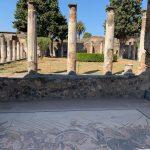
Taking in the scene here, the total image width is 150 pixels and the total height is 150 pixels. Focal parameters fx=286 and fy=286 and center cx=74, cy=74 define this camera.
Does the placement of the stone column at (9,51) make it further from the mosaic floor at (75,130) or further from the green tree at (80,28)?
the green tree at (80,28)

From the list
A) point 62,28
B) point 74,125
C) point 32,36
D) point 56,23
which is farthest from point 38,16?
point 74,125

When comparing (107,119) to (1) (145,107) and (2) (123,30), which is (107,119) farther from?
(2) (123,30)

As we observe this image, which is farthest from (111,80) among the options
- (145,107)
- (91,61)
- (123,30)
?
(123,30)

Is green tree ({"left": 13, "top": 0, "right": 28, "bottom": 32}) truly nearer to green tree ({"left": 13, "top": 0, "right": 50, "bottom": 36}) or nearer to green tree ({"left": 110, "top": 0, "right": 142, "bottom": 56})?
green tree ({"left": 13, "top": 0, "right": 50, "bottom": 36})

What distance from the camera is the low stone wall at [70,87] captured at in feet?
30.6

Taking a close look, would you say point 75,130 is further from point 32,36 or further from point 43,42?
point 43,42

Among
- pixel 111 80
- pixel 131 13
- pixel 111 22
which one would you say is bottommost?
pixel 111 80

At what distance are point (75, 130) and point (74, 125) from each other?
0.36 m

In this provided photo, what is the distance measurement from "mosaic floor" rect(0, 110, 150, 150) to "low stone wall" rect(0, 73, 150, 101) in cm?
188

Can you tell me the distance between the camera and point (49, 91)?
9625 millimetres

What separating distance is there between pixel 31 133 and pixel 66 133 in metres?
0.74

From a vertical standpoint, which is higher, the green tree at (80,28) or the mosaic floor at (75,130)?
the green tree at (80,28)

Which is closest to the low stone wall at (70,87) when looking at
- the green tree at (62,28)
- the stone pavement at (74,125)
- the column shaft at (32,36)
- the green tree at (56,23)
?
the stone pavement at (74,125)

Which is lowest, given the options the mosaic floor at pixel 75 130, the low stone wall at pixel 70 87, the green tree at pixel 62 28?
the mosaic floor at pixel 75 130
